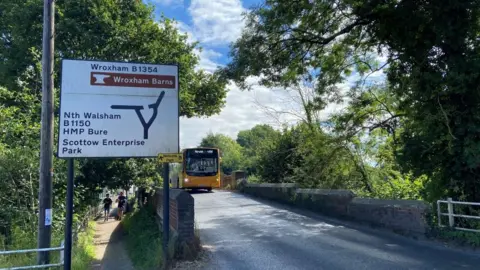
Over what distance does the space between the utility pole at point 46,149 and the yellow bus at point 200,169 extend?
19665 mm

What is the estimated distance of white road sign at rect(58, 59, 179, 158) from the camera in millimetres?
7375

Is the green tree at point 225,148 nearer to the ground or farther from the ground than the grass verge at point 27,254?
farther from the ground

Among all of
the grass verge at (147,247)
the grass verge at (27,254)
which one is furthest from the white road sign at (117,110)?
the grass verge at (27,254)

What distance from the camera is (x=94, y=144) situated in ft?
24.5

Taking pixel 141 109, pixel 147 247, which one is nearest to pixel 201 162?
pixel 147 247

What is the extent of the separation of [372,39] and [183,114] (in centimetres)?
1346

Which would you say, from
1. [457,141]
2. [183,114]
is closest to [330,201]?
[457,141]

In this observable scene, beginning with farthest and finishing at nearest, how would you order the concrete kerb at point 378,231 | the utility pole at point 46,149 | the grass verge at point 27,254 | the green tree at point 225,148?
the green tree at point 225,148
the grass verge at point 27,254
the utility pole at point 46,149
the concrete kerb at point 378,231

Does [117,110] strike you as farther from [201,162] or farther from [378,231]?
[201,162]

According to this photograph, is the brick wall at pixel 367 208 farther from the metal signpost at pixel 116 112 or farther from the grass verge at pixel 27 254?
the grass verge at pixel 27 254

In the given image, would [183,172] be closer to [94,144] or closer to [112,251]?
[112,251]

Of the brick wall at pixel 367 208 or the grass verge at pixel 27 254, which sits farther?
the brick wall at pixel 367 208

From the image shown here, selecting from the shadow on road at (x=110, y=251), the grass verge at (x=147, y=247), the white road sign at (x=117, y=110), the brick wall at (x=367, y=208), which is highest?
the white road sign at (x=117, y=110)

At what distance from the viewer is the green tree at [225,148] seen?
74.8 meters
